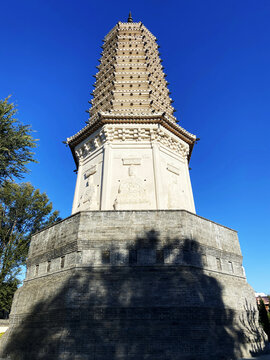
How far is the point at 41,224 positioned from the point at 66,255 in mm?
16809

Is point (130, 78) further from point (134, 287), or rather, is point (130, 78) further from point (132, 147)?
point (134, 287)

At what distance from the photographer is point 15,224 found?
24.0m

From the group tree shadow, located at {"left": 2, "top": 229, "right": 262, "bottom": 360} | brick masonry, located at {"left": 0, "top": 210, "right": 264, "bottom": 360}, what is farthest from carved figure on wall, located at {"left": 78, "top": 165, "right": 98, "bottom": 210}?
tree shadow, located at {"left": 2, "top": 229, "right": 262, "bottom": 360}

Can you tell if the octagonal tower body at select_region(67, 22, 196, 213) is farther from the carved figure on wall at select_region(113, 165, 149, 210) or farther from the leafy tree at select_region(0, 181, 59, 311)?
the leafy tree at select_region(0, 181, 59, 311)

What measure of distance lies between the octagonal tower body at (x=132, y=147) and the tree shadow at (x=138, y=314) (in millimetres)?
4728

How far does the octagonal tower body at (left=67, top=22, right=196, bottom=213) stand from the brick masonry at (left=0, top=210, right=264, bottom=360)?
3620 mm

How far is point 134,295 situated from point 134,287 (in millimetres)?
277

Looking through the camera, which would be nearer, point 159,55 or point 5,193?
point 5,193

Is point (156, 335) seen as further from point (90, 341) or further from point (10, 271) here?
point (10, 271)

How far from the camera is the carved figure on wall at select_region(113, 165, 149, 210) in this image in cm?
1416

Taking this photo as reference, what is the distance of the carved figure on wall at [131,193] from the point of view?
46.4 ft

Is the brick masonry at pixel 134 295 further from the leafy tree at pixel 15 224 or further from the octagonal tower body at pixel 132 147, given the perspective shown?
the leafy tree at pixel 15 224

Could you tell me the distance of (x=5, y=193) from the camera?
75.4ft

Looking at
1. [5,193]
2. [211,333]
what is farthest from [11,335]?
[5,193]
